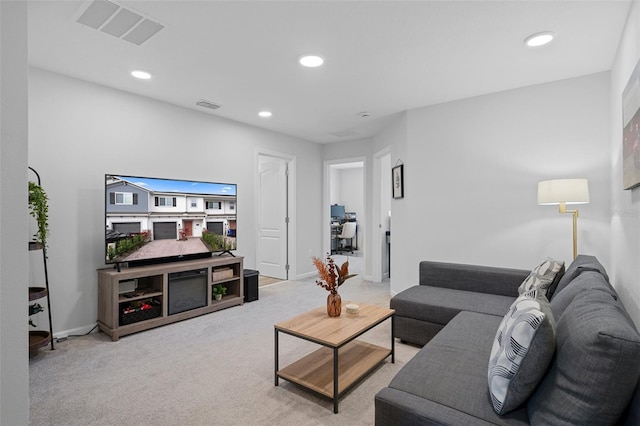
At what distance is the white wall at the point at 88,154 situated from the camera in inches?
119

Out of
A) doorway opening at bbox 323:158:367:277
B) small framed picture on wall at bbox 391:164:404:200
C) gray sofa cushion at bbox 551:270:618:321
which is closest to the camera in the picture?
gray sofa cushion at bbox 551:270:618:321

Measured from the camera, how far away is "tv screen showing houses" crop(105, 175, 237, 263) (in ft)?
10.7

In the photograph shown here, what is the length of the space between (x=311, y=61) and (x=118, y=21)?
1409 mm

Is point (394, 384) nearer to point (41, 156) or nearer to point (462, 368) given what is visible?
point (462, 368)

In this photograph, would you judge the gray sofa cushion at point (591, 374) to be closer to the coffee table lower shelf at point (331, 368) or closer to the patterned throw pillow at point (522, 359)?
the patterned throw pillow at point (522, 359)

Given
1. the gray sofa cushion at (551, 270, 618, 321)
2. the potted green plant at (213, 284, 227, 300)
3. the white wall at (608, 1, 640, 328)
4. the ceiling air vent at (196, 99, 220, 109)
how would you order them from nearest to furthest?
the gray sofa cushion at (551, 270, 618, 321), the white wall at (608, 1, 640, 328), the ceiling air vent at (196, 99, 220, 109), the potted green plant at (213, 284, 227, 300)

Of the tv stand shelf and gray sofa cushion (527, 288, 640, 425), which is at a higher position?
gray sofa cushion (527, 288, 640, 425)

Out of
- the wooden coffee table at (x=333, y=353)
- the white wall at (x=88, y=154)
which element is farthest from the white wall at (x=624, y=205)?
the white wall at (x=88, y=154)

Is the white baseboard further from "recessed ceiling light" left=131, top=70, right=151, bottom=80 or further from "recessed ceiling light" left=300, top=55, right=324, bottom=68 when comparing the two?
"recessed ceiling light" left=300, top=55, right=324, bottom=68

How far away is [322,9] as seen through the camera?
2.07 metres

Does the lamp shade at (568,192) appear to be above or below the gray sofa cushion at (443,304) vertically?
above

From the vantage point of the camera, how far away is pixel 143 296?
330 centimetres

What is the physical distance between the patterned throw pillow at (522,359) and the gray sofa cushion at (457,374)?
78 millimetres

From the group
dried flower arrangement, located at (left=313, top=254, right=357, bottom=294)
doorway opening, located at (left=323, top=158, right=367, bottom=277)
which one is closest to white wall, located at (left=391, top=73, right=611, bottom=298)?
dried flower arrangement, located at (left=313, top=254, right=357, bottom=294)
